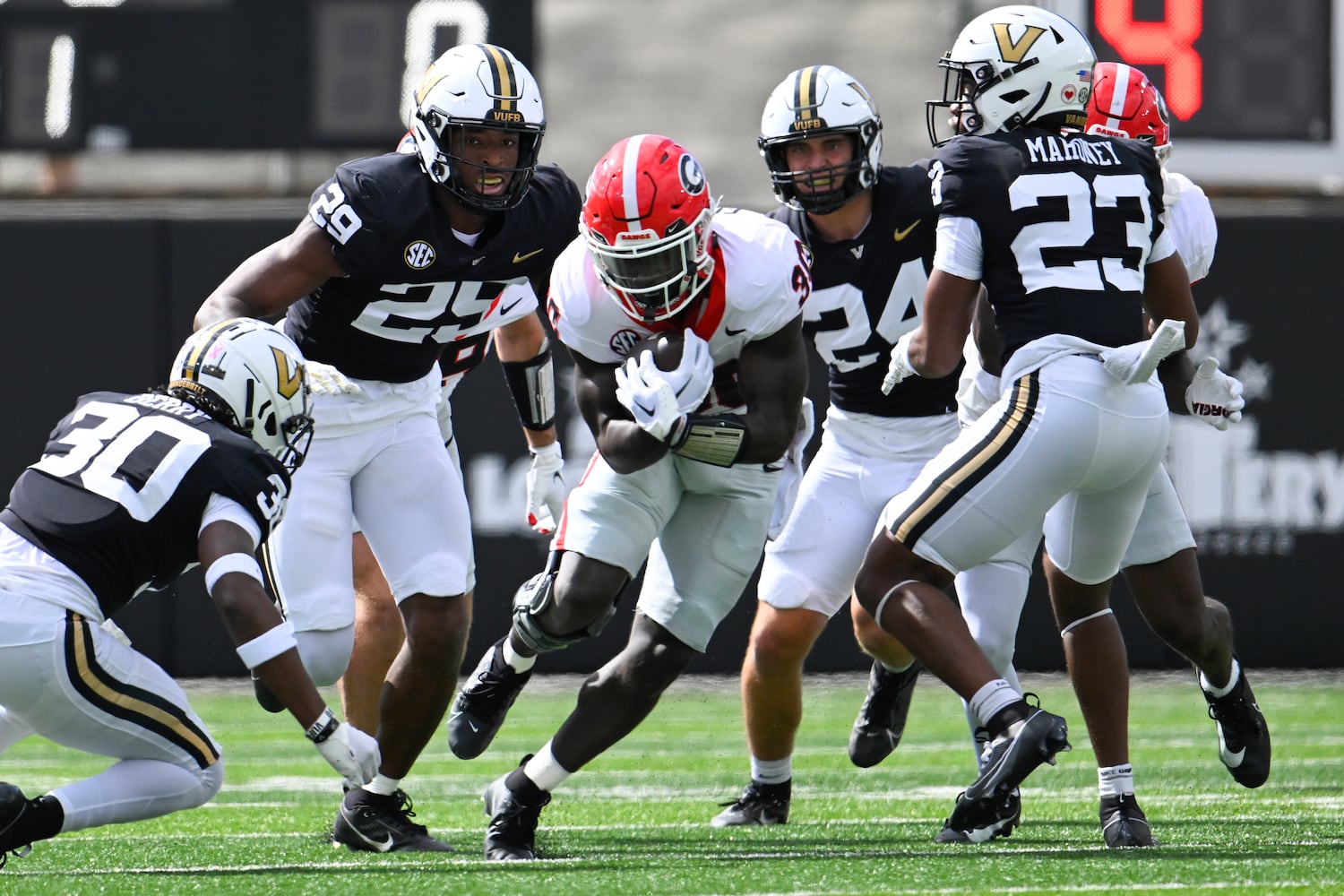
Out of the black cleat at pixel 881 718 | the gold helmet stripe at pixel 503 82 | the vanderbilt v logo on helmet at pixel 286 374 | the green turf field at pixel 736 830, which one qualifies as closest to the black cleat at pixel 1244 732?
the green turf field at pixel 736 830

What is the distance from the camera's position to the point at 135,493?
11.6ft

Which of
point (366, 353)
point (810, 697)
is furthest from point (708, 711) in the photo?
point (366, 353)

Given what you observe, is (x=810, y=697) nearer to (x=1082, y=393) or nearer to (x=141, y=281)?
(x=141, y=281)

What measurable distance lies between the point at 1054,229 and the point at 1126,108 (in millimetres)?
1128

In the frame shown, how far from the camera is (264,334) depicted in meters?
3.82

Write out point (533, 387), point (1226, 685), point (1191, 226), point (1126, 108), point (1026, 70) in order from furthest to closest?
point (533, 387), point (1126, 108), point (1191, 226), point (1226, 685), point (1026, 70)

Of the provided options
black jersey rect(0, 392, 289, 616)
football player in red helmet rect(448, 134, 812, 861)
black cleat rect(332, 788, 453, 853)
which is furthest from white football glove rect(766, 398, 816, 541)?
black jersey rect(0, 392, 289, 616)

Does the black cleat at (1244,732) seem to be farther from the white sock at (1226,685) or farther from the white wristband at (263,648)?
the white wristband at (263,648)

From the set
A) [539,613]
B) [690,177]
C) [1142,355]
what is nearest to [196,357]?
[539,613]

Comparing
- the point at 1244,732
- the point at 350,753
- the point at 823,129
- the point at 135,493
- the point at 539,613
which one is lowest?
the point at 1244,732

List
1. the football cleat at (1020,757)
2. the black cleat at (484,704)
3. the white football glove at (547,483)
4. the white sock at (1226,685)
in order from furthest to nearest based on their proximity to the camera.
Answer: the white football glove at (547,483) → the black cleat at (484,704) → the white sock at (1226,685) → the football cleat at (1020,757)

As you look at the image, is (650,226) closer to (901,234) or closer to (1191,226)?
(901,234)

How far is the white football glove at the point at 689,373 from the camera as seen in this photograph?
380cm

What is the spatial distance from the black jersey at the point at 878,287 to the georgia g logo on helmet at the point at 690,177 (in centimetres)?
91
